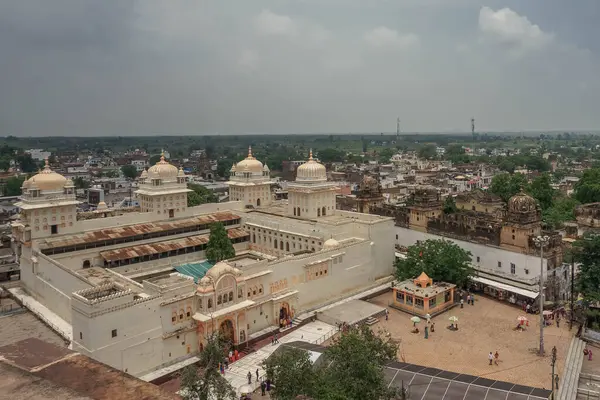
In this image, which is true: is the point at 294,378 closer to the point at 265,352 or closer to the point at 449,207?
the point at 265,352

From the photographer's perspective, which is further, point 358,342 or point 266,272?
point 266,272

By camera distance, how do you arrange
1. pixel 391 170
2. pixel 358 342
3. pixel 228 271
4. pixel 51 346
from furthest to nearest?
pixel 391 170 < pixel 228 271 < pixel 358 342 < pixel 51 346

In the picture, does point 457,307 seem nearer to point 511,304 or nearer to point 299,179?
point 511,304

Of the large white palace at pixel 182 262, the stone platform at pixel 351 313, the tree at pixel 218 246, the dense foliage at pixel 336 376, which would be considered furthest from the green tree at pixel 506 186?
the dense foliage at pixel 336 376

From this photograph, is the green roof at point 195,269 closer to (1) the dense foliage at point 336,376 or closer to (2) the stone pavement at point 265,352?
(2) the stone pavement at point 265,352

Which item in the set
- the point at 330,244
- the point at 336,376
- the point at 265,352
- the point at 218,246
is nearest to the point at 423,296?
the point at 330,244

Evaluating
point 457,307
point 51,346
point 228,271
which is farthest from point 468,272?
point 51,346

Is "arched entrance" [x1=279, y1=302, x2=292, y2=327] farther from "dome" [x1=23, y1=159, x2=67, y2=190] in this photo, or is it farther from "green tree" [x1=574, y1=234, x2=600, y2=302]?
"dome" [x1=23, y1=159, x2=67, y2=190]
